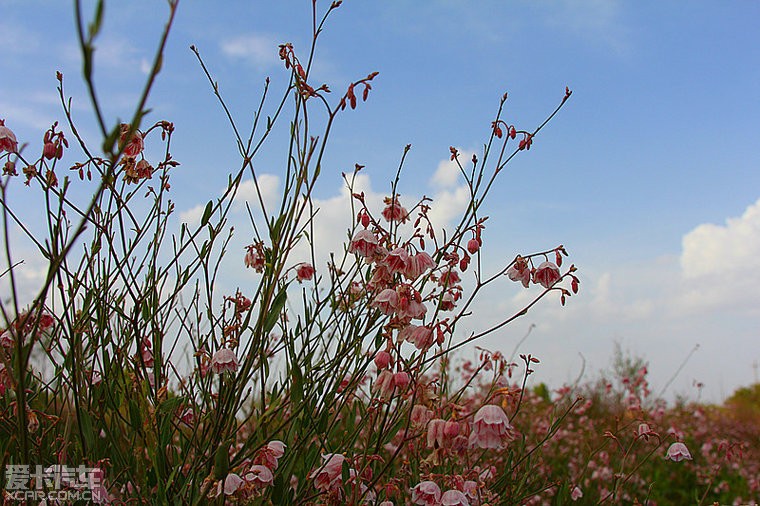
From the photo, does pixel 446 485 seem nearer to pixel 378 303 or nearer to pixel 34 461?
pixel 378 303

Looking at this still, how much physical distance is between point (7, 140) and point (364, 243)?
1139 mm

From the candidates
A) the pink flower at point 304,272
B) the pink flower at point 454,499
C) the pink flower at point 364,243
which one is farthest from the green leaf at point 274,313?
the pink flower at point 304,272

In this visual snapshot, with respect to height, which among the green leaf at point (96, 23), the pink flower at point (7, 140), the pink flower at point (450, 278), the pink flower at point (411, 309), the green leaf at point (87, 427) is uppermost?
the pink flower at point (7, 140)

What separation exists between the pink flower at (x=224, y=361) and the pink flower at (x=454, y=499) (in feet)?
2.10

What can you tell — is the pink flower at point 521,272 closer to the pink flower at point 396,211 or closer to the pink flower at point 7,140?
the pink flower at point 396,211

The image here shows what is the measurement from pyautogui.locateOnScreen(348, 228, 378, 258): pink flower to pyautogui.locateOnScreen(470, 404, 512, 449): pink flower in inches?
22.4

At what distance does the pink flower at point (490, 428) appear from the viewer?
1568 mm

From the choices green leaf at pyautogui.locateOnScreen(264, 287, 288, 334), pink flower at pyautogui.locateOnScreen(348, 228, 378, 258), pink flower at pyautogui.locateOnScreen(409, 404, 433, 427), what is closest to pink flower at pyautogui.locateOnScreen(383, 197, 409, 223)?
pink flower at pyautogui.locateOnScreen(348, 228, 378, 258)

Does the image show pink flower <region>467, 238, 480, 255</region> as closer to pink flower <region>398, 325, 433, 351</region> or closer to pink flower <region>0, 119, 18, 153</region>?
pink flower <region>398, 325, 433, 351</region>

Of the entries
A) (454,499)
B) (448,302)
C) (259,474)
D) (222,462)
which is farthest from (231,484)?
(448,302)

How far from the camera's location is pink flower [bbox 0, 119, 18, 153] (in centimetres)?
205

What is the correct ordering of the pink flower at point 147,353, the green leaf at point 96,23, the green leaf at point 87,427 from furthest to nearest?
the pink flower at point 147,353 < the green leaf at point 87,427 < the green leaf at point 96,23

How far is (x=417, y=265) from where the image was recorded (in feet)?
6.02

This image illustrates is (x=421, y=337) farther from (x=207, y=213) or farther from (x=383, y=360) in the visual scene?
(x=207, y=213)
